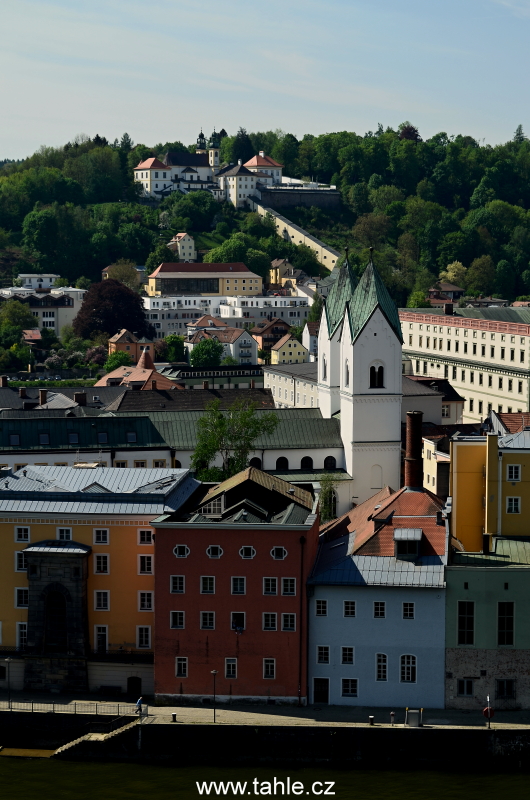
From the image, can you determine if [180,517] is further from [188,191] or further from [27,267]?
[188,191]

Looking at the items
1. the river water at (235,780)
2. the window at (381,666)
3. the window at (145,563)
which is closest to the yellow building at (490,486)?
the window at (381,666)

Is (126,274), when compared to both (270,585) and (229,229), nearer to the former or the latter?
(229,229)

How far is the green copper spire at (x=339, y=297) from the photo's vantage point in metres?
68.4

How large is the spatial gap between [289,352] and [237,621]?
282 feet

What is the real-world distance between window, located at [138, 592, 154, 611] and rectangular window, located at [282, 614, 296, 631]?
14.9 ft

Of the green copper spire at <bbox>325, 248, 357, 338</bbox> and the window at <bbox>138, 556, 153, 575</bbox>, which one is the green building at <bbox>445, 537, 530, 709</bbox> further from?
the green copper spire at <bbox>325, 248, 357, 338</bbox>

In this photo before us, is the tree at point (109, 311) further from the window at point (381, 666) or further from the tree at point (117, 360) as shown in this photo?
the window at point (381, 666)

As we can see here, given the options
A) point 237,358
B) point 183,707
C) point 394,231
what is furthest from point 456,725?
point 394,231

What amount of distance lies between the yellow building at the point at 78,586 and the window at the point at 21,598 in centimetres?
3

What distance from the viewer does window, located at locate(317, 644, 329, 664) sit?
41219 mm

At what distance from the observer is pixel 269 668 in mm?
41125

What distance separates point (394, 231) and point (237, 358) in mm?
67610

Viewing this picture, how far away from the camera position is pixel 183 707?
41.1m

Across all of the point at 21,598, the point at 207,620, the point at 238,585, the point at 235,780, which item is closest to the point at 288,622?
the point at 238,585
